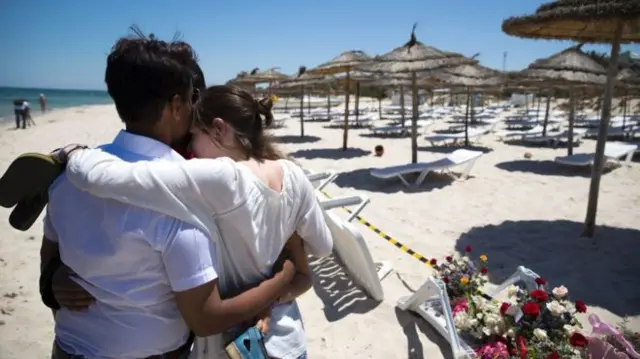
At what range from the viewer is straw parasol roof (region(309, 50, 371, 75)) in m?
10.7

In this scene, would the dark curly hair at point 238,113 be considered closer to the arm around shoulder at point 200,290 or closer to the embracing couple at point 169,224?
the embracing couple at point 169,224

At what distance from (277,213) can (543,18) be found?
435 cm

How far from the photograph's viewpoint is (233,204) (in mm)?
920

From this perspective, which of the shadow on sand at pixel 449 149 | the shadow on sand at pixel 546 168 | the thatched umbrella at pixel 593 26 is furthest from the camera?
the shadow on sand at pixel 449 149

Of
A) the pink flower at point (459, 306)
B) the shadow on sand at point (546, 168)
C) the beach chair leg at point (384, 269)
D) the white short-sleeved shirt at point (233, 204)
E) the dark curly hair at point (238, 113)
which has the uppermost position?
the dark curly hair at point (238, 113)

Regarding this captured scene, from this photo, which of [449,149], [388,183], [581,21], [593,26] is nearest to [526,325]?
[581,21]

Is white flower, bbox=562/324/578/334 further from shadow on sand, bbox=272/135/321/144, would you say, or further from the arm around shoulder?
shadow on sand, bbox=272/135/321/144

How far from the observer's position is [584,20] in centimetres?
391

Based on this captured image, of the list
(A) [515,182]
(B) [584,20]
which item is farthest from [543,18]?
(A) [515,182]

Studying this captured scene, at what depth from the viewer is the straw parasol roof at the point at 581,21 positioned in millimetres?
3691

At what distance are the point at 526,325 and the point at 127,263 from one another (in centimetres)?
222

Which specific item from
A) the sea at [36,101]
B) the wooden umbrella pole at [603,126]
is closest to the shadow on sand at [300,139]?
the wooden umbrella pole at [603,126]

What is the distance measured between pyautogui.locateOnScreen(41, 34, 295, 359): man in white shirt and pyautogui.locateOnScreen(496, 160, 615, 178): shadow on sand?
9029 millimetres

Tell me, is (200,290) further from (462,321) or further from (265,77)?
(265,77)
